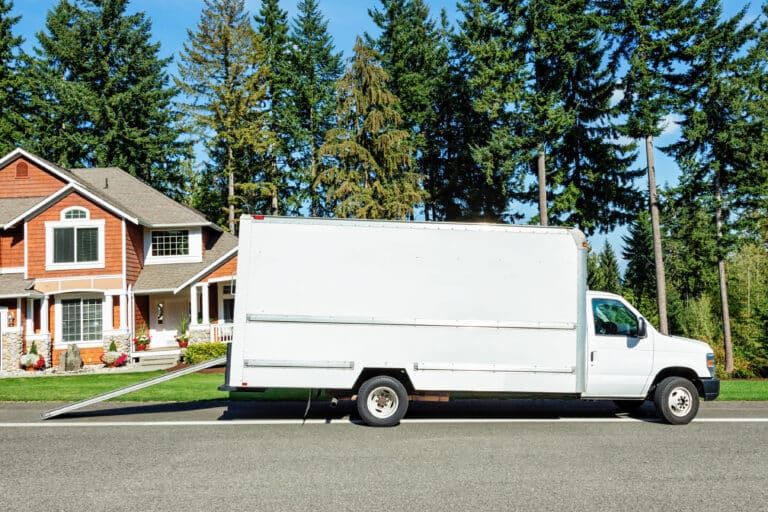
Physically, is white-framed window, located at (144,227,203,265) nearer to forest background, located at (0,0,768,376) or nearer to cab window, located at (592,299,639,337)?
forest background, located at (0,0,768,376)

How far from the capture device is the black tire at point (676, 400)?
9.70 metres

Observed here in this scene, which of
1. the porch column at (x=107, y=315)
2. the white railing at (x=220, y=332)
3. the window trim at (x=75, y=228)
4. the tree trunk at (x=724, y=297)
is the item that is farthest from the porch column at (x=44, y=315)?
the tree trunk at (x=724, y=297)

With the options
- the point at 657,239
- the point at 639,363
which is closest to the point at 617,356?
the point at 639,363

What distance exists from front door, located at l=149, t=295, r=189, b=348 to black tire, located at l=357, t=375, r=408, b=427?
2106 cm

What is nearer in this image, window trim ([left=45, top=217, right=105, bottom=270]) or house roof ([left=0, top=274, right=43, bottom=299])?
house roof ([left=0, top=274, right=43, bottom=299])

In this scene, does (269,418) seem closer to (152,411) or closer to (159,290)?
(152,411)

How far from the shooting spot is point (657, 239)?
2616 cm

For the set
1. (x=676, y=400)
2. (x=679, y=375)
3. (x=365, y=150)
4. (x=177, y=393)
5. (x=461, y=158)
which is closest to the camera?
(x=676, y=400)

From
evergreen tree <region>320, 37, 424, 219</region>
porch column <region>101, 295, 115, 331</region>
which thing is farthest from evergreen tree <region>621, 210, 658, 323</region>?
porch column <region>101, 295, 115, 331</region>

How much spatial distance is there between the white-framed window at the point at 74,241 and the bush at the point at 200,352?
20.2ft

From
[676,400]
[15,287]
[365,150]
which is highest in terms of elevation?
[365,150]

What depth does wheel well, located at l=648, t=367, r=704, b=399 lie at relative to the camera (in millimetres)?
9945

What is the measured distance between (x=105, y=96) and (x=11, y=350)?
80.8 feet

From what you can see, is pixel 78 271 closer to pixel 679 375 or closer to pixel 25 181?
pixel 25 181
